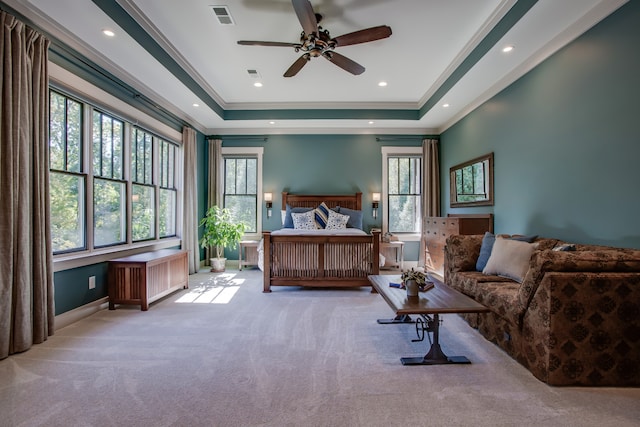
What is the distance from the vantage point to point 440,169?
6535 mm

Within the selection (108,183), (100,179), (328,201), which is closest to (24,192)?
(100,179)

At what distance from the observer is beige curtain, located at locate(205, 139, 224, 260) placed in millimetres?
6531

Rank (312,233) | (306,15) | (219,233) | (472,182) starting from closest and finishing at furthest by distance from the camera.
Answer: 1. (306,15)
2. (312,233)
3. (472,182)
4. (219,233)

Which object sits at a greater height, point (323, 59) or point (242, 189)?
point (323, 59)

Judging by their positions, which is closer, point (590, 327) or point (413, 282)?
point (590, 327)

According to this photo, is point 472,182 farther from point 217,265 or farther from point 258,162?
point 217,265

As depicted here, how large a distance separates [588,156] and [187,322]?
4181mm

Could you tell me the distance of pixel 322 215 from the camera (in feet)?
20.4

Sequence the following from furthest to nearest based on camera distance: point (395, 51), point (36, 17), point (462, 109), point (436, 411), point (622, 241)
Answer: point (462, 109) → point (395, 51) → point (36, 17) → point (622, 241) → point (436, 411)

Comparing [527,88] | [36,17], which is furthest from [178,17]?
[527,88]

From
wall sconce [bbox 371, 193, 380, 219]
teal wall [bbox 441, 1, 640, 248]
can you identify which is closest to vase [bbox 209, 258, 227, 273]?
wall sconce [bbox 371, 193, 380, 219]

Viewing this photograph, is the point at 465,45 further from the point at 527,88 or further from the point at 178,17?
the point at 178,17

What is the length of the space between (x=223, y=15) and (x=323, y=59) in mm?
1392

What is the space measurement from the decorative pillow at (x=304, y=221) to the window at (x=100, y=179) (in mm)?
2285
